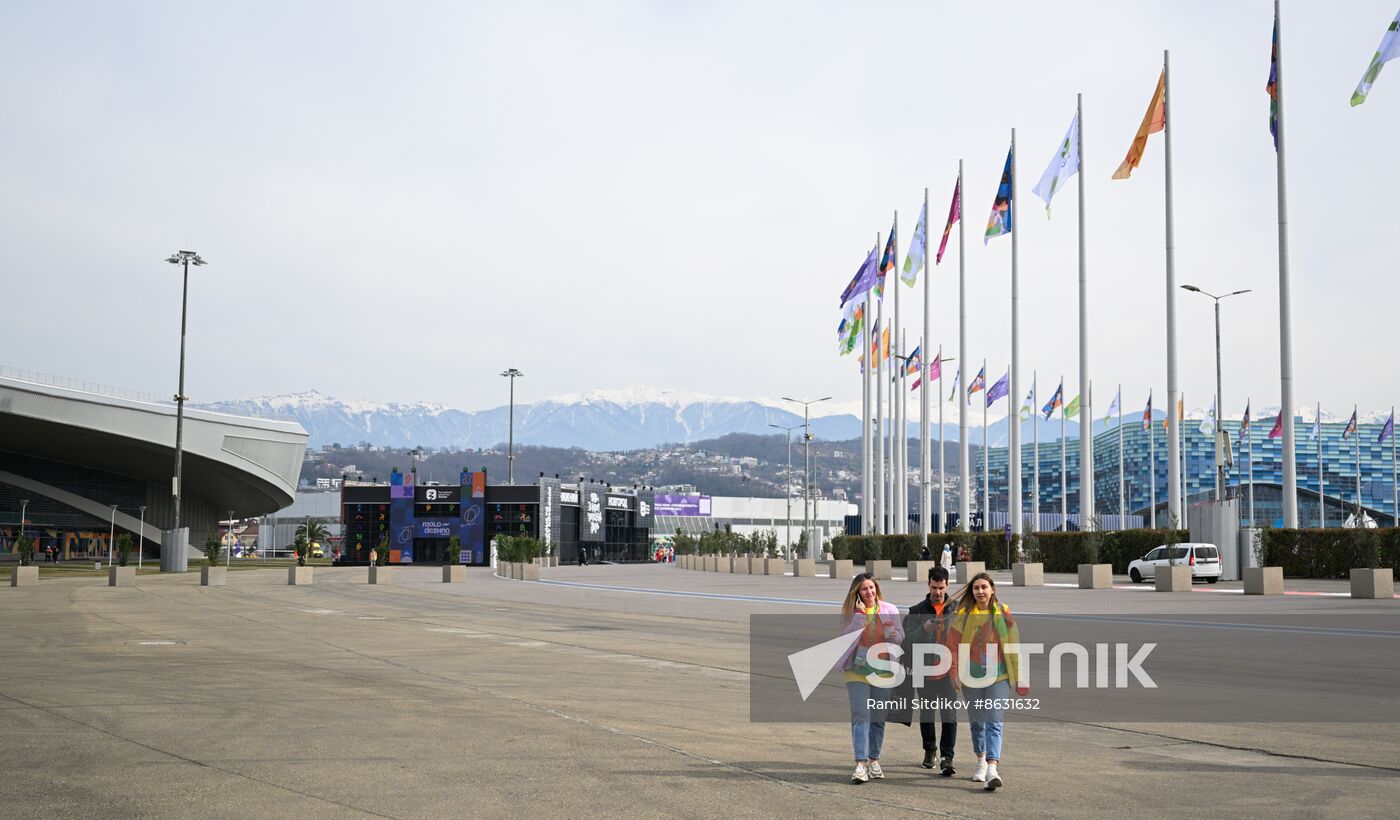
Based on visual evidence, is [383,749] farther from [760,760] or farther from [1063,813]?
[1063,813]

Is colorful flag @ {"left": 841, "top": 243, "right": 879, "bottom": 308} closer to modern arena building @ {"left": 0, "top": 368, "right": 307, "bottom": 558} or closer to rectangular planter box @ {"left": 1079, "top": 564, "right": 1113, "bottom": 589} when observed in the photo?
rectangular planter box @ {"left": 1079, "top": 564, "right": 1113, "bottom": 589}

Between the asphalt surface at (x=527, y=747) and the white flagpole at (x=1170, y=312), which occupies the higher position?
the white flagpole at (x=1170, y=312)

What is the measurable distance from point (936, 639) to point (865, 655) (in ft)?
2.14

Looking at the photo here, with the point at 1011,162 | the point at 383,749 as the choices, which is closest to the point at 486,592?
the point at 1011,162

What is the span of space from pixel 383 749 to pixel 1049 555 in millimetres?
45694

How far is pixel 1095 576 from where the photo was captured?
132 ft

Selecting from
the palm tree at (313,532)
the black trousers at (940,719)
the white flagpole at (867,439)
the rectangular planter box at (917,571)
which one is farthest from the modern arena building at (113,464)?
the black trousers at (940,719)

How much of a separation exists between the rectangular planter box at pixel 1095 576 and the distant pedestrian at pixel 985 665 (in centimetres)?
3192

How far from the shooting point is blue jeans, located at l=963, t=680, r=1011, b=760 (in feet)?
30.0

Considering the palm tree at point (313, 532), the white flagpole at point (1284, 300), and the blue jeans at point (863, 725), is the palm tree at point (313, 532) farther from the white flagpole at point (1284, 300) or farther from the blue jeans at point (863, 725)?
the blue jeans at point (863, 725)

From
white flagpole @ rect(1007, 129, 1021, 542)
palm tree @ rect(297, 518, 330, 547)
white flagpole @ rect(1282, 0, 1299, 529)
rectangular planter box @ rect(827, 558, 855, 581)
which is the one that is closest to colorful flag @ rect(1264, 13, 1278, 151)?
white flagpole @ rect(1282, 0, 1299, 529)

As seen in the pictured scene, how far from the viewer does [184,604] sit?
36.4 metres

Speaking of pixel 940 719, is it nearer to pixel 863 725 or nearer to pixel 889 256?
pixel 863 725

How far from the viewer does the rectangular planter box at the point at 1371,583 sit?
101ft
